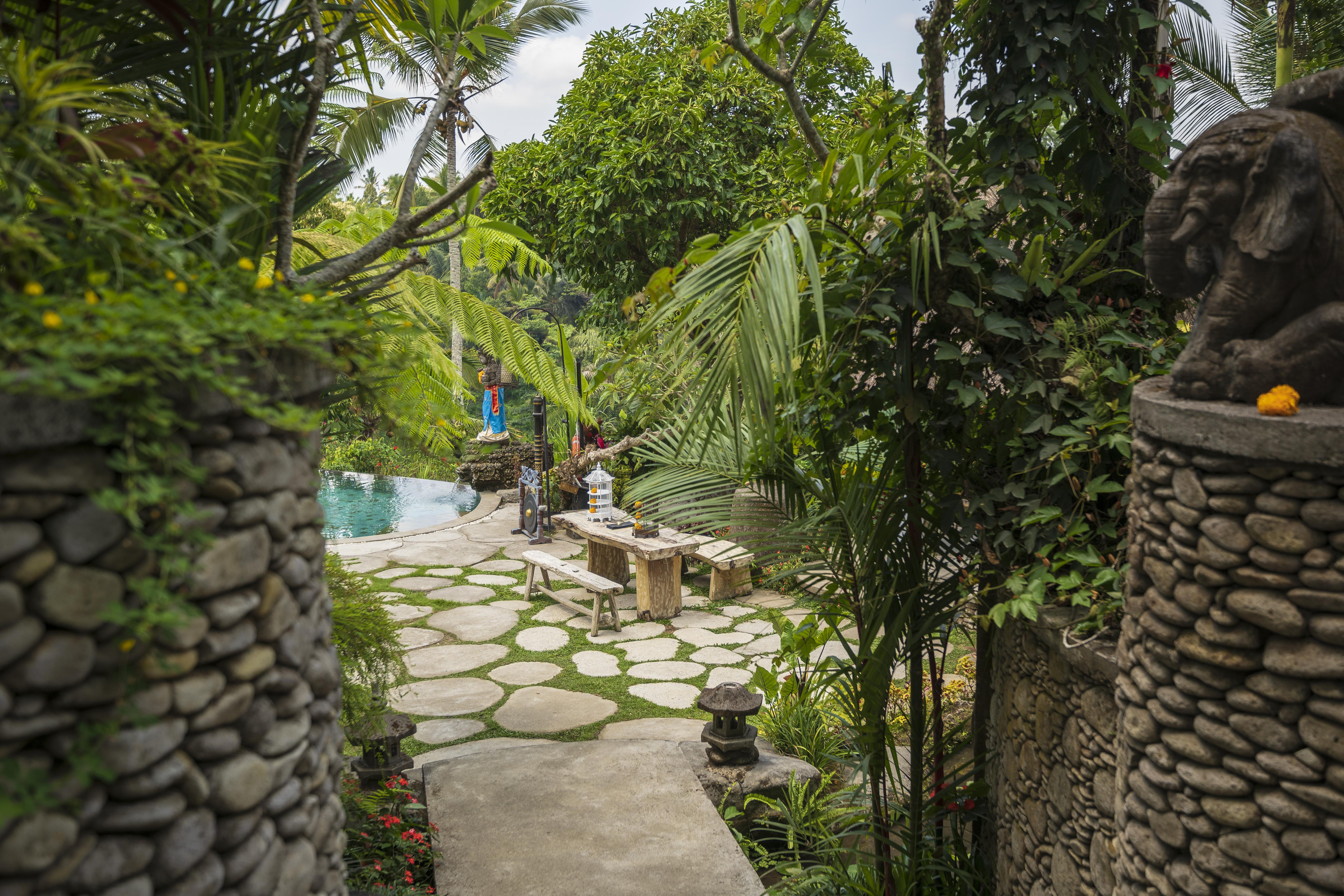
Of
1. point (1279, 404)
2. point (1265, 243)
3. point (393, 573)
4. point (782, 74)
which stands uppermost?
point (782, 74)

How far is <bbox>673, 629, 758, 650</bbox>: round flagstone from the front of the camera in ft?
20.4

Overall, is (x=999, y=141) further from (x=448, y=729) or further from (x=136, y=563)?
(x=448, y=729)

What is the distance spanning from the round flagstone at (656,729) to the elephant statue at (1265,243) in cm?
328

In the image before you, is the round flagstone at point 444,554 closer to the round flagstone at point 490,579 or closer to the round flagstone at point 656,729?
the round flagstone at point 490,579

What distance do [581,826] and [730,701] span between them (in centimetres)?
98

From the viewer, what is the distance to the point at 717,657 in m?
5.95

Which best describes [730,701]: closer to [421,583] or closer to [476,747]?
[476,747]

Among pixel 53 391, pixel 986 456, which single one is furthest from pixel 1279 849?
pixel 53 391

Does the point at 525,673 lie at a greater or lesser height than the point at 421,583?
lesser

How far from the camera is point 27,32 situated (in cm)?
193

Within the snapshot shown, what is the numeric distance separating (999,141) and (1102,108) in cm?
40

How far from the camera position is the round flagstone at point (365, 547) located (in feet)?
27.7

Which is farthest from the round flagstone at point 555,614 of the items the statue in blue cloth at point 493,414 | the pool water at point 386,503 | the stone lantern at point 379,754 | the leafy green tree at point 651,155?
the statue in blue cloth at point 493,414

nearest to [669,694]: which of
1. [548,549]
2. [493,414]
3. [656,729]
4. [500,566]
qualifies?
[656,729]
